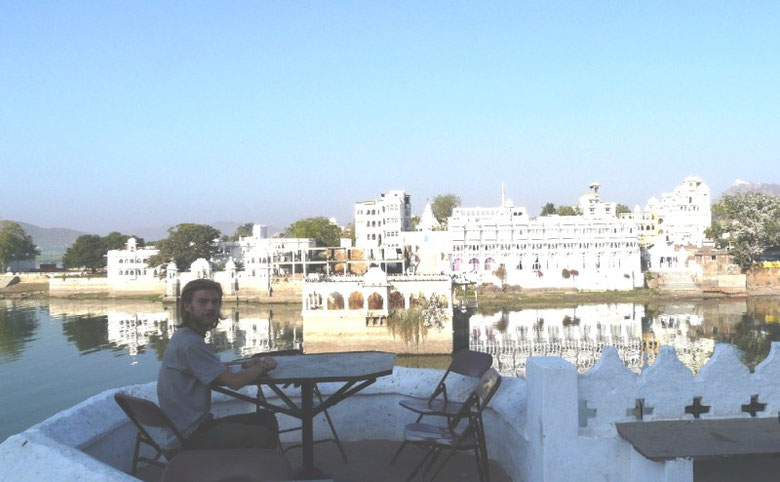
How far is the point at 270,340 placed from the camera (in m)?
37.9

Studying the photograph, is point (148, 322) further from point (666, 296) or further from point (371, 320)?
point (666, 296)

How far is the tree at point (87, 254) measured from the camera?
265 ft

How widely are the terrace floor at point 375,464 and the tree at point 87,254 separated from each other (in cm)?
8508

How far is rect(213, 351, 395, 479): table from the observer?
3.88 m

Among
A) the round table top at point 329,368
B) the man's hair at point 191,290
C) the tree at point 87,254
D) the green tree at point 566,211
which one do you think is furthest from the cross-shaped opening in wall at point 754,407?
the green tree at point 566,211

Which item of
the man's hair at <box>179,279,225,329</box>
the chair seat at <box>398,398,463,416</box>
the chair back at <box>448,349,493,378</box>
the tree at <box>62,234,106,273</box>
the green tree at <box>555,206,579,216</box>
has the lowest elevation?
the chair seat at <box>398,398,463,416</box>

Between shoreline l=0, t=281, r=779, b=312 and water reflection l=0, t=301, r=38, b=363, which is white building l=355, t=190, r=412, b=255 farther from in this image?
water reflection l=0, t=301, r=38, b=363

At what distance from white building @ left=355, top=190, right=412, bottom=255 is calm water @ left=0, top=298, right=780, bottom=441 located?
18.4 m

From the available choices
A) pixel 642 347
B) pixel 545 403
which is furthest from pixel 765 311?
pixel 545 403

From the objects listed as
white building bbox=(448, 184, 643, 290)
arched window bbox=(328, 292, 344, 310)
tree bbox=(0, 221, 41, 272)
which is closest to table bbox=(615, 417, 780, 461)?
arched window bbox=(328, 292, 344, 310)

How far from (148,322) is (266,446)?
46.8 meters

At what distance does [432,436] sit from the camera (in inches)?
169

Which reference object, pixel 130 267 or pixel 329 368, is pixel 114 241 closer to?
pixel 130 267

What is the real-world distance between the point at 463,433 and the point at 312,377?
3.51ft
